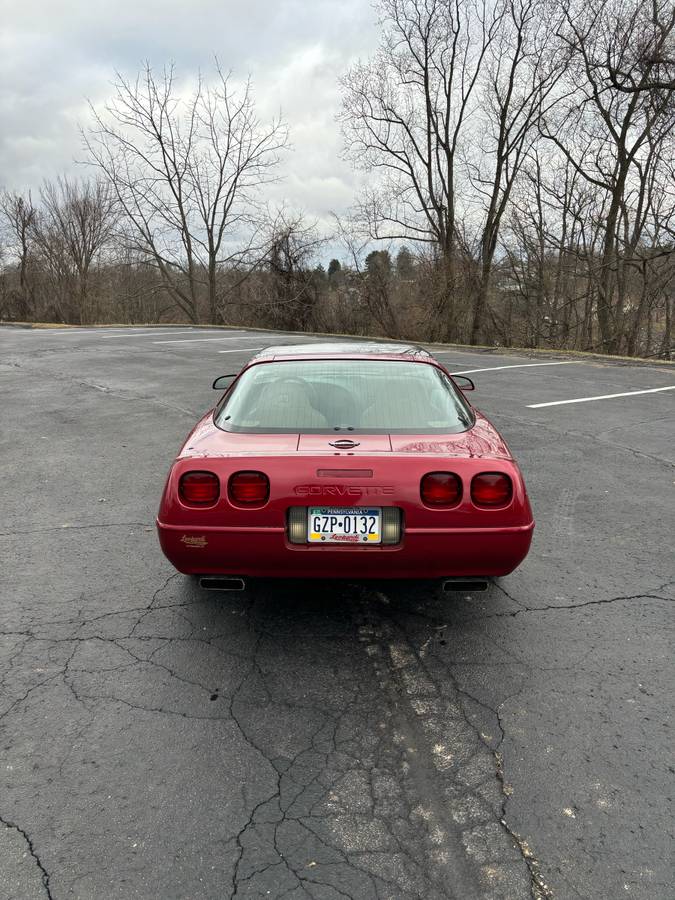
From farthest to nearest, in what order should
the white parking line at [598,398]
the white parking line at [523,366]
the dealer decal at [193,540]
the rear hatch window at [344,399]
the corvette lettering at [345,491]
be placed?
the white parking line at [523,366], the white parking line at [598,398], the rear hatch window at [344,399], the dealer decal at [193,540], the corvette lettering at [345,491]

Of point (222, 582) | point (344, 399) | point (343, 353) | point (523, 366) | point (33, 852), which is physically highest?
point (343, 353)

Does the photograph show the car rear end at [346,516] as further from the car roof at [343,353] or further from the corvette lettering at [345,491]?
the car roof at [343,353]

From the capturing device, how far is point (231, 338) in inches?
811

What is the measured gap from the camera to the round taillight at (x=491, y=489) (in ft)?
9.75

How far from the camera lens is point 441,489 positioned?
2.94 meters

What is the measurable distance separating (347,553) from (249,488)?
54cm

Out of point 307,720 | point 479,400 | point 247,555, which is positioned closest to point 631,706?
point 307,720

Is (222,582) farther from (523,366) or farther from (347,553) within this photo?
(523,366)

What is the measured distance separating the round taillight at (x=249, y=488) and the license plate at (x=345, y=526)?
0.24 m

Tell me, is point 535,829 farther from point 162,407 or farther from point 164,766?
point 162,407

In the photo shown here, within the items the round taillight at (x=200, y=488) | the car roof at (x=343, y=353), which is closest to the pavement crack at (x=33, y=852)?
the round taillight at (x=200, y=488)

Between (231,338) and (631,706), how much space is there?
19.1 m

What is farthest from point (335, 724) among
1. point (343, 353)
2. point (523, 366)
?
point (523, 366)

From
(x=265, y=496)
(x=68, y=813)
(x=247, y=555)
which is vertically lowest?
(x=68, y=813)
